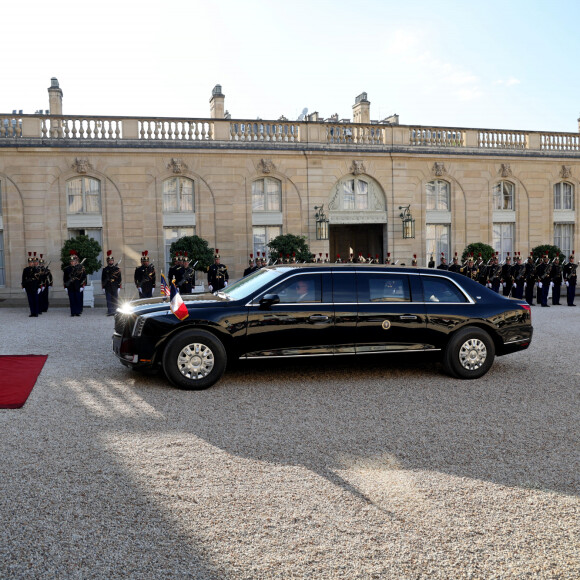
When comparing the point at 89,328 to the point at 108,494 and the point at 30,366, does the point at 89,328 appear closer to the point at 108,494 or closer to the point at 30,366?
the point at 30,366

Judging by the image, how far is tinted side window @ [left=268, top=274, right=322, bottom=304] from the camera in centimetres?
855

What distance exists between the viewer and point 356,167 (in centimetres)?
2747

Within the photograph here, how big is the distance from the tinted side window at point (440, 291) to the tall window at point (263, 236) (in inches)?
709

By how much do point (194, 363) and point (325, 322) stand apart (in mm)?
1809

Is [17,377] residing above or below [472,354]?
below

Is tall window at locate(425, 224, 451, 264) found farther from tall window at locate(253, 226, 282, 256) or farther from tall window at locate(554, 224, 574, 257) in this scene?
tall window at locate(253, 226, 282, 256)

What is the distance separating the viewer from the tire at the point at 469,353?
877cm

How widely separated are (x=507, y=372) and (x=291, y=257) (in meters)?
15.5

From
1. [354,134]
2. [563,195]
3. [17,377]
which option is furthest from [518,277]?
[17,377]

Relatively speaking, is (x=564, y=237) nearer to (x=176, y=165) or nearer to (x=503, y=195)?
(x=503, y=195)

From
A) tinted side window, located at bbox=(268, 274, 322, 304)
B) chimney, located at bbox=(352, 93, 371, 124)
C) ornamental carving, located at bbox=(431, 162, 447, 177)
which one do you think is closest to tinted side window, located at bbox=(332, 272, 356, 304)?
tinted side window, located at bbox=(268, 274, 322, 304)

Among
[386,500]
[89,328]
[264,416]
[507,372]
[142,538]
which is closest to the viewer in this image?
[142,538]

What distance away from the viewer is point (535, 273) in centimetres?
2191

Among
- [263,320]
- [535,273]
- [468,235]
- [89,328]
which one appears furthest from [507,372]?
[468,235]
